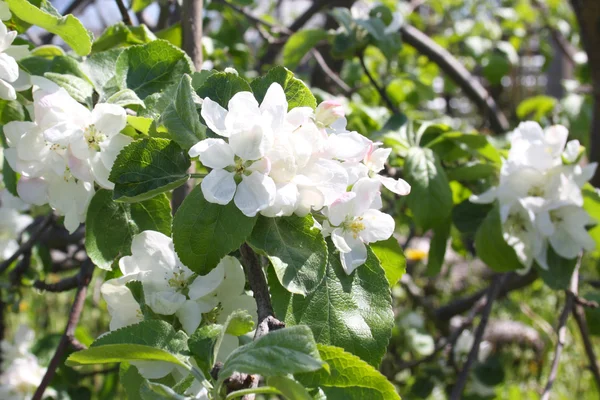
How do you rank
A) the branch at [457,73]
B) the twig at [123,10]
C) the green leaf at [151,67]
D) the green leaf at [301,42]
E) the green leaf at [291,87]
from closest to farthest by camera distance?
the green leaf at [291,87]
the green leaf at [151,67]
the twig at [123,10]
the green leaf at [301,42]
the branch at [457,73]

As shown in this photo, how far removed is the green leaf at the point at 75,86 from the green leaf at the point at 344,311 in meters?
0.34

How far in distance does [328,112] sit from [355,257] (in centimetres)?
15

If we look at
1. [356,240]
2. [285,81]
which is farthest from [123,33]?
[356,240]

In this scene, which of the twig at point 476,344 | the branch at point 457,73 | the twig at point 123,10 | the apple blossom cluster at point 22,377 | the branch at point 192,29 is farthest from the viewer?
the branch at point 457,73

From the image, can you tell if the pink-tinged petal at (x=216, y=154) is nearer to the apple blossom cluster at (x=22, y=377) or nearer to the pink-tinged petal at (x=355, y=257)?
the pink-tinged petal at (x=355, y=257)

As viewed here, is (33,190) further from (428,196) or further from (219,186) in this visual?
(428,196)

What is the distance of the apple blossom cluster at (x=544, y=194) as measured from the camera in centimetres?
108

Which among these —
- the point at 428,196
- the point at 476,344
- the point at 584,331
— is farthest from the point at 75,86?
the point at 584,331

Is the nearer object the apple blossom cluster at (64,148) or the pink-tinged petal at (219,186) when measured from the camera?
the pink-tinged petal at (219,186)

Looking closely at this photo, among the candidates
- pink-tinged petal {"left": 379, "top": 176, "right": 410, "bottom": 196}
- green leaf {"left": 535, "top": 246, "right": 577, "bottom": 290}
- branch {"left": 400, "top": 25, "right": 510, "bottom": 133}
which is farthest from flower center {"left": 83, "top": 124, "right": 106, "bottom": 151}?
branch {"left": 400, "top": 25, "right": 510, "bottom": 133}

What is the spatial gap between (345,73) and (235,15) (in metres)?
0.42

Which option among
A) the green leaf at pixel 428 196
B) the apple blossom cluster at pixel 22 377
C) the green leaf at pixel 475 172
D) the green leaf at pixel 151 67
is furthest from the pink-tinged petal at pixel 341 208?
the apple blossom cluster at pixel 22 377

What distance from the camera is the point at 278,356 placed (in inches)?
19.4

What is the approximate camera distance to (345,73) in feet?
7.01
